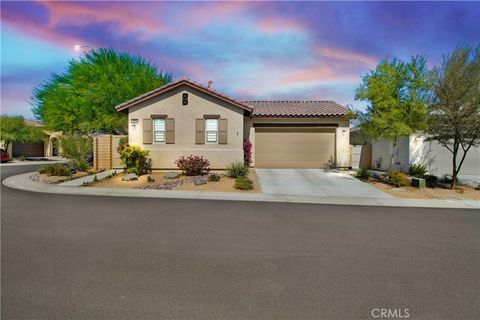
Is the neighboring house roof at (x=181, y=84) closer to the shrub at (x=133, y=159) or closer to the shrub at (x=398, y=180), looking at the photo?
the shrub at (x=133, y=159)

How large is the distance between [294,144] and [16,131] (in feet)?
92.5

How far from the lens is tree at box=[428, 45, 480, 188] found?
13219 millimetres

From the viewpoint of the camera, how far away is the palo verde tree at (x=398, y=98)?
1395 centimetres

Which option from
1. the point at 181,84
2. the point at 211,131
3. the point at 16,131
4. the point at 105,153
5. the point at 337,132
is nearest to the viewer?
the point at 181,84

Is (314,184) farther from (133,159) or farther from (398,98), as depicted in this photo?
(133,159)

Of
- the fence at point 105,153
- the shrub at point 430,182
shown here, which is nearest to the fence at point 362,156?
the shrub at point 430,182

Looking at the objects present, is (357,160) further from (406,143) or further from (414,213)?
(414,213)

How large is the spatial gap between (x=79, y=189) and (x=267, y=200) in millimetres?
7583

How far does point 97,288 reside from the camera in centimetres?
395

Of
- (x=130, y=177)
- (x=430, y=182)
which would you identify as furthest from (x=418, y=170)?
(x=130, y=177)

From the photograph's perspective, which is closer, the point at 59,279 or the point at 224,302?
the point at 224,302

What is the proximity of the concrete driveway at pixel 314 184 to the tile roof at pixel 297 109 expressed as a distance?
3.64 meters

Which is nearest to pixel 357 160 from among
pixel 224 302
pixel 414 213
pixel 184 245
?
pixel 414 213

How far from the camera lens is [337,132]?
66.1ft
